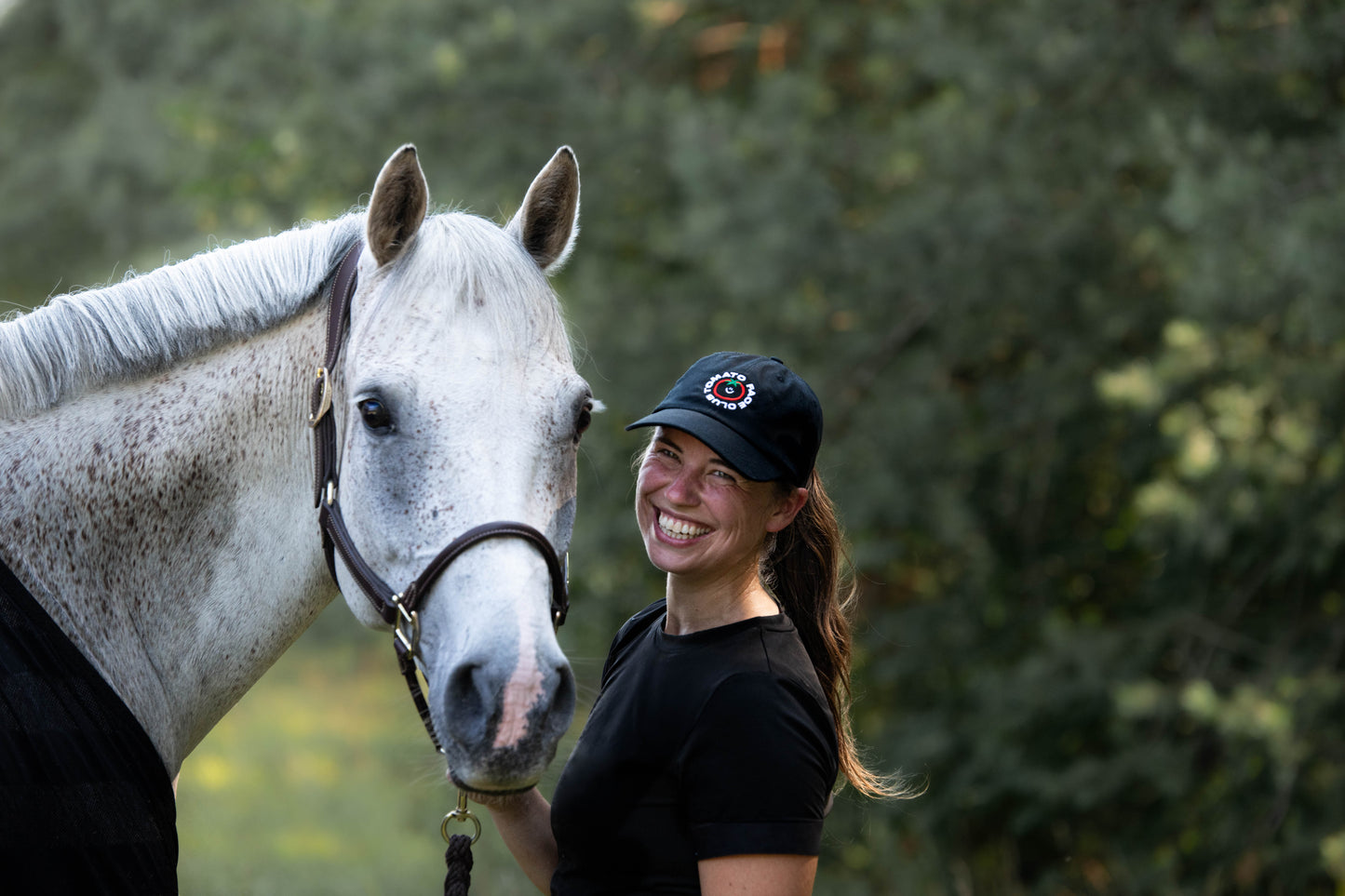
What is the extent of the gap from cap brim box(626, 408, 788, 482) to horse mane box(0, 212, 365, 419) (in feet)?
2.99

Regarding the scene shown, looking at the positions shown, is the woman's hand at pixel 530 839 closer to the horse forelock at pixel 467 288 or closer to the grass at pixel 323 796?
the horse forelock at pixel 467 288

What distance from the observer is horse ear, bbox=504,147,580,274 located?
8.33 feet

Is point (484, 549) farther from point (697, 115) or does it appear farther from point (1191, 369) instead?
point (697, 115)

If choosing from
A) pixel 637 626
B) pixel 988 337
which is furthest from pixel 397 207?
pixel 988 337

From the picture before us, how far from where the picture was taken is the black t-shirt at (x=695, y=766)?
5.96ft

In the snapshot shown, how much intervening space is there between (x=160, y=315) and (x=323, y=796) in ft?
29.1

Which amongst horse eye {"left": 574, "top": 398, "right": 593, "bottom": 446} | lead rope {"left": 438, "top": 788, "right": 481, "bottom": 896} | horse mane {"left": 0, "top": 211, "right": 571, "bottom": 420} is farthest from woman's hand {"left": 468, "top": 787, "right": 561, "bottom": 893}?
horse mane {"left": 0, "top": 211, "right": 571, "bottom": 420}

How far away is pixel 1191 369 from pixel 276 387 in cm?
430

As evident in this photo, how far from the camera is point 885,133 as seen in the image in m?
7.61

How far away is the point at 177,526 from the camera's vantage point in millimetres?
2350

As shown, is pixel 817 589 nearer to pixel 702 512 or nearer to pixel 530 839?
pixel 702 512

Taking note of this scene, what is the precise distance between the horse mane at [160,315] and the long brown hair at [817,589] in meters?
1.13

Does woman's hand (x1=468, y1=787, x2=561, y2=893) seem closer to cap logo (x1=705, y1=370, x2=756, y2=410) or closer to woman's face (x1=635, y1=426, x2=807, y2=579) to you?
woman's face (x1=635, y1=426, x2=807, y2=579)

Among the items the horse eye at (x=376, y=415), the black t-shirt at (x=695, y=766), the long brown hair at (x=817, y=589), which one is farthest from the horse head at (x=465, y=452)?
the long brown hair at (x=817, y=589)
